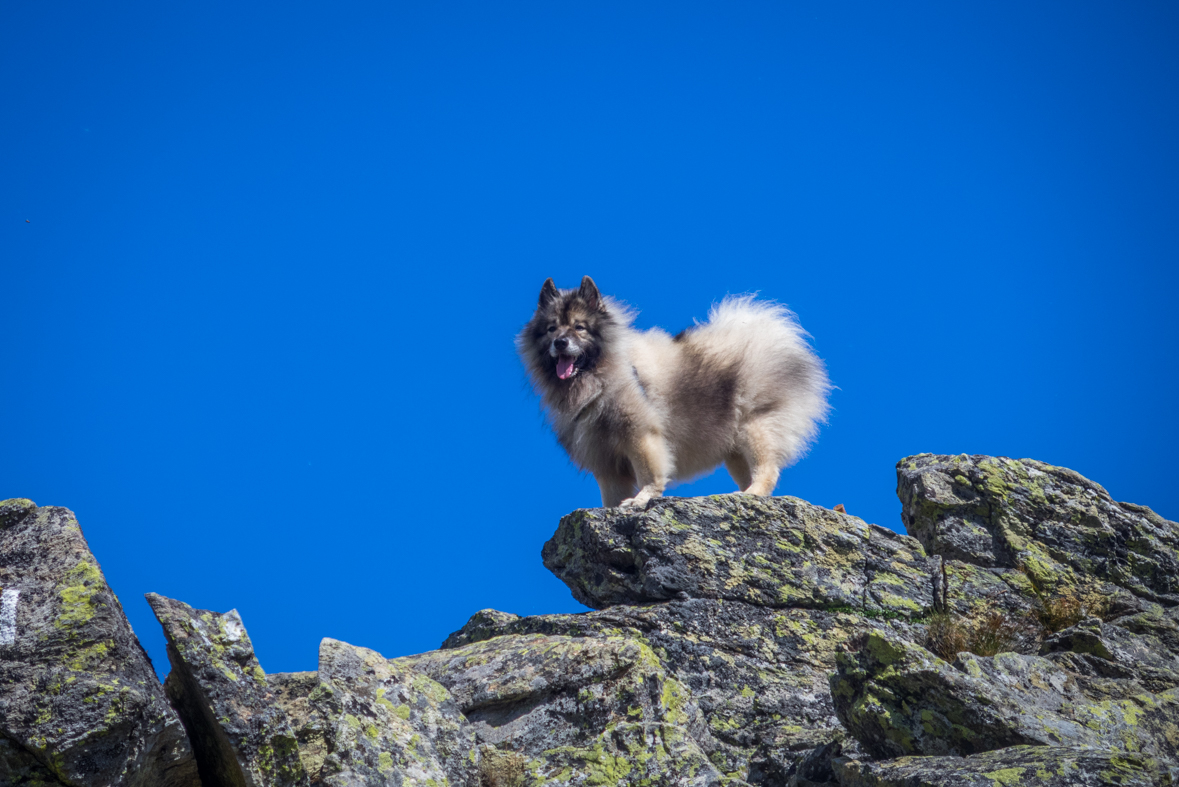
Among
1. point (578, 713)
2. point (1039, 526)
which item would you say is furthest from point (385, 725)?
point (1039, 526)

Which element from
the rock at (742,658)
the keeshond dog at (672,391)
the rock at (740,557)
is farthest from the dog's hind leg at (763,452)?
the rock at (742,658)

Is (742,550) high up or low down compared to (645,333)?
down

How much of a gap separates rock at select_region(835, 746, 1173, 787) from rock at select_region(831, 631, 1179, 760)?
10.5 inches

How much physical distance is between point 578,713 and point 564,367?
200 inches

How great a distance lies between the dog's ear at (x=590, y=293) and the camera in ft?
34.3

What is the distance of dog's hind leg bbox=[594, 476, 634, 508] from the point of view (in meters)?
9.92

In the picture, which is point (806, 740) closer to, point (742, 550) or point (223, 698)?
A: point (742, 550)

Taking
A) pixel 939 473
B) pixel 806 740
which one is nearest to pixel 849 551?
pixel 939 473

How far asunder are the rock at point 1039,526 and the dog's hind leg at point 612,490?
2938 mm

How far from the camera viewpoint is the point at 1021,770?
4.30 m

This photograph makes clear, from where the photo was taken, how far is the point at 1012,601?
25.1 feet

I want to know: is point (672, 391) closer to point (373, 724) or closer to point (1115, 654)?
point (1115, 654)

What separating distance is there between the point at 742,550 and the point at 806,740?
1954mm

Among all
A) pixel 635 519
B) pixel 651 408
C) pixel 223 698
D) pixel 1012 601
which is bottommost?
pixel 223 698
